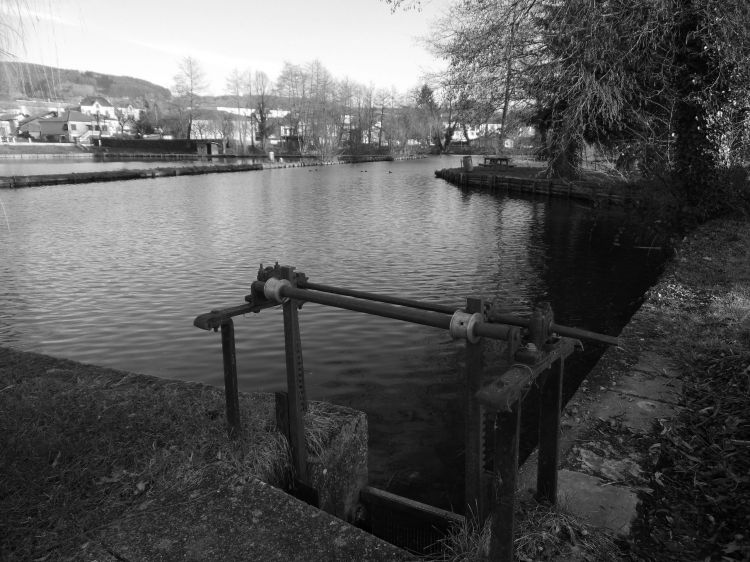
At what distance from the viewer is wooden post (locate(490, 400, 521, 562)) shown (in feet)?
8.52

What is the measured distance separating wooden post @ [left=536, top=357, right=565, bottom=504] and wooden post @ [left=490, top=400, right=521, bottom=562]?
71cm

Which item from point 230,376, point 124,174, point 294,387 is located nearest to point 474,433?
point 294,387

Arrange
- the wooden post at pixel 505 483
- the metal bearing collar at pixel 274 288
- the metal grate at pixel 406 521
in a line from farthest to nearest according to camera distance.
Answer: the metal grate at pixel 406 521
the metal bearing collar at pixel 274 288
the wooden post at pixel 505 483

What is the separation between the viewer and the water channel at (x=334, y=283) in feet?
26.9

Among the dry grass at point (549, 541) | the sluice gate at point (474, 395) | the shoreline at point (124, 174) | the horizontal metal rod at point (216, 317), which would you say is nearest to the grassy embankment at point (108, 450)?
the sluice gate at point (474, 395)

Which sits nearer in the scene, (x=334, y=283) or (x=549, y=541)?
(x=549, y=541)

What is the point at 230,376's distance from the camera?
4184 millimetres

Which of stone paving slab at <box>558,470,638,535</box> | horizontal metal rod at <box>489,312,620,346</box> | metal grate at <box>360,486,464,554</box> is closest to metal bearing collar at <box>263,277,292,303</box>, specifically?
horizontal metal rod at <box>489,312,620,346</box>

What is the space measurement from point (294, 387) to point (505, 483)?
79.3 inches

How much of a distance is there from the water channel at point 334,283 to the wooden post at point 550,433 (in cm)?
261

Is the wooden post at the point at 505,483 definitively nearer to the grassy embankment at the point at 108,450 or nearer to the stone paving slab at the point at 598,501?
the stone paving slab at the point at 598,501

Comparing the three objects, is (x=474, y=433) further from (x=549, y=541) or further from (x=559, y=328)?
(x=559, y=328)

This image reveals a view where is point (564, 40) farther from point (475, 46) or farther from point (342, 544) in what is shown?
point (342, 544)

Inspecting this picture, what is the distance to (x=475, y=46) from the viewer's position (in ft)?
46.5
